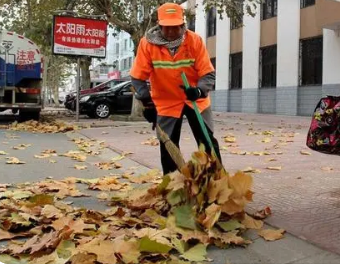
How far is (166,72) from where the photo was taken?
14.3 feet

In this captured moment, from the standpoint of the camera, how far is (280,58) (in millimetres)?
22688

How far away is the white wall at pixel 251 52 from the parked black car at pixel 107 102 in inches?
320

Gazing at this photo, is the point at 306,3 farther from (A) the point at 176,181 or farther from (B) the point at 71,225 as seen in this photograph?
(B) the point at 71,225

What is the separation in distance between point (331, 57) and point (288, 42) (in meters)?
2.96

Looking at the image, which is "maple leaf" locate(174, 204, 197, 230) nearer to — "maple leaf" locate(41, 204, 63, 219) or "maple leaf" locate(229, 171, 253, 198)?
"maple leaf" locate(229, 171, 253, 198)

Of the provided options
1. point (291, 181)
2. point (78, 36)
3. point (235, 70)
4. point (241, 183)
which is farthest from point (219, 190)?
point (235, 70)

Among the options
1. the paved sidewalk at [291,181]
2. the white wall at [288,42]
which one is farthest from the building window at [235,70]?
the paved sidewalk at [291,181]

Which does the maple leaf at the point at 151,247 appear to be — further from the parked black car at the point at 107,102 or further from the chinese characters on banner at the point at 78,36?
the parked black car at the point at 107,102

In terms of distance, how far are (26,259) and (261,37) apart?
22884 mm

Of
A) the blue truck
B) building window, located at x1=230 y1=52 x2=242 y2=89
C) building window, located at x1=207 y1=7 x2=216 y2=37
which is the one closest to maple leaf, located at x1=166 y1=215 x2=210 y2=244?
the blue truck

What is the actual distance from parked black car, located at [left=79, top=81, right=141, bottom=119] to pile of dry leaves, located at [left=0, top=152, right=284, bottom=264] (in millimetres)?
14886

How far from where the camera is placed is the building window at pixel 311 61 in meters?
20.8

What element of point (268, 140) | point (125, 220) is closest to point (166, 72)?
point (125, 220)

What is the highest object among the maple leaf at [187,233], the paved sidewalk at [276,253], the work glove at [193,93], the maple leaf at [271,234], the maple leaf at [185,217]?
the work glove at [193,93]
